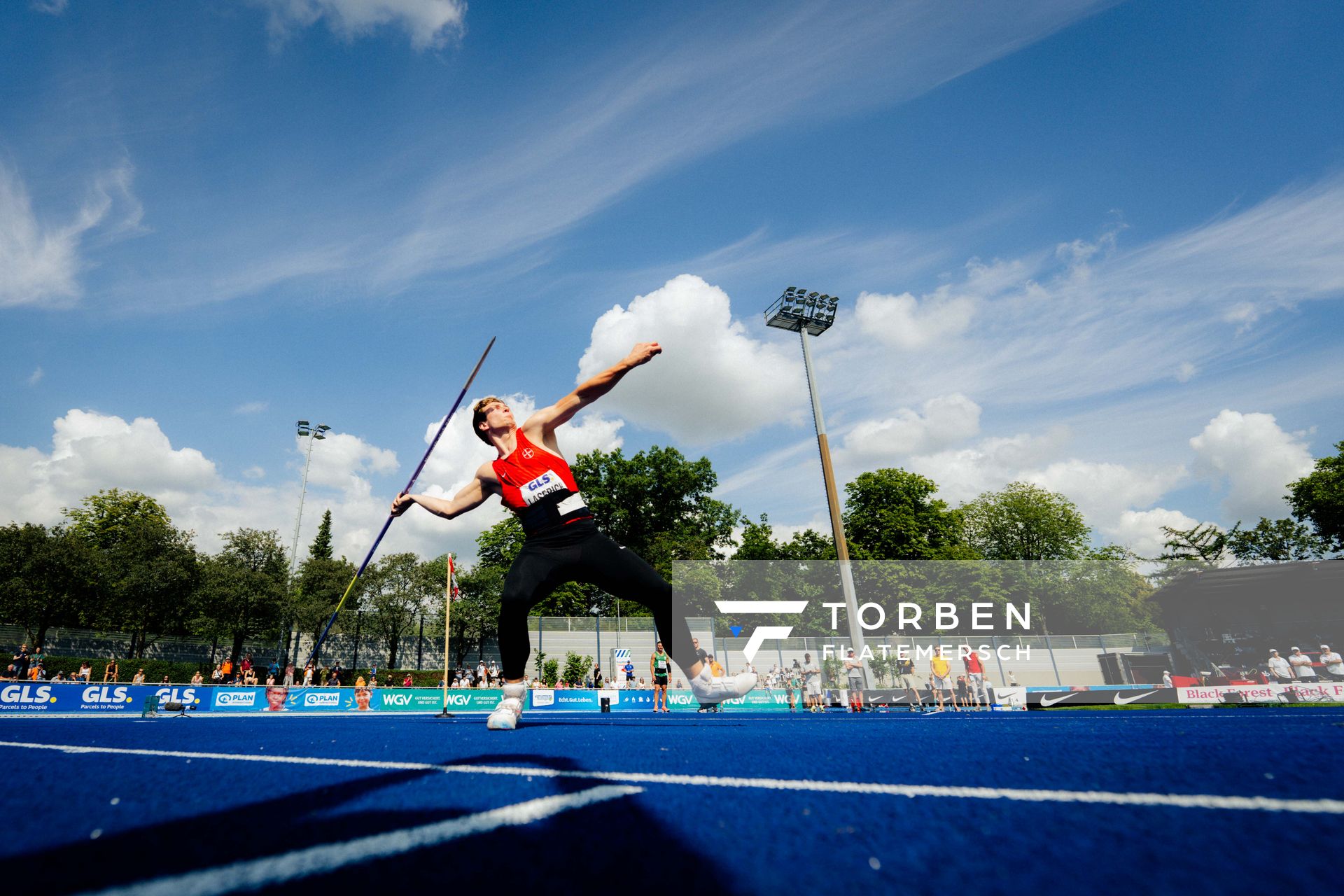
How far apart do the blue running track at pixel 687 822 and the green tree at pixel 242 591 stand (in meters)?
44.3

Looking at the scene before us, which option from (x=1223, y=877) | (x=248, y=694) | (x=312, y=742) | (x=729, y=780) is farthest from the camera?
(x=248, y=694)

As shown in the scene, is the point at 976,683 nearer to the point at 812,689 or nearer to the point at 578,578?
the point at 812,689

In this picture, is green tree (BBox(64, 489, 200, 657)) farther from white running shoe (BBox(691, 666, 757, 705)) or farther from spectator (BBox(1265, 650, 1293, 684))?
spectator (BBox(1265, 650, 1293, 684))

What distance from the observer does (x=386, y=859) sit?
50.3 inches

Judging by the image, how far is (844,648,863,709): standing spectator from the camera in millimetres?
20719

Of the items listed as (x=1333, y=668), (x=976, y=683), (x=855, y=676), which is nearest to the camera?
(x=1333, y=668)

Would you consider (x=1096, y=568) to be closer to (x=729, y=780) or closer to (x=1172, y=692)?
(x=1172, y=692)

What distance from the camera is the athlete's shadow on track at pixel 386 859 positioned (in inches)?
46.0

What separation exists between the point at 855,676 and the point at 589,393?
1903 centimetres

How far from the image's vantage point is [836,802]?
175cm

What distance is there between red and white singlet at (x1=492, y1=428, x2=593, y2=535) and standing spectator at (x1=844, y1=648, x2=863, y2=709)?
1817cm

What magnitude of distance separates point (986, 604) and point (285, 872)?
48431mm

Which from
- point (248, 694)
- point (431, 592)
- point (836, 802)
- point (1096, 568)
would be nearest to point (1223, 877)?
point (836, 802)

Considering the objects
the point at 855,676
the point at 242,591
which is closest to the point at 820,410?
the point at 855,676
